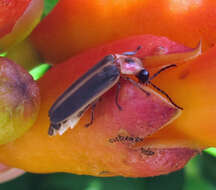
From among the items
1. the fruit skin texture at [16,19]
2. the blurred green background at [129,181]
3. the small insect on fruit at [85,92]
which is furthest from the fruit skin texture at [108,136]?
the blurred green background at [129,181]

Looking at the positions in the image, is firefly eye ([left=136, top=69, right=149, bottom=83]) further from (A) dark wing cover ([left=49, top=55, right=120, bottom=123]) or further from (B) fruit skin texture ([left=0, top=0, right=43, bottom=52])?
(B) fruit skin texture ([left=0, top=0, right=43, bottom=52])

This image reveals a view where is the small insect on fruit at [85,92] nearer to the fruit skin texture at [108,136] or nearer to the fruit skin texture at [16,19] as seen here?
the fruit skin texture at [108,136]

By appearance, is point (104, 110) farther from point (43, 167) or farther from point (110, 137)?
point (43, 167)

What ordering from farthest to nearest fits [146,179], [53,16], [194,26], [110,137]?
[146,179] → [53,16] → [194,26] → [110,137]

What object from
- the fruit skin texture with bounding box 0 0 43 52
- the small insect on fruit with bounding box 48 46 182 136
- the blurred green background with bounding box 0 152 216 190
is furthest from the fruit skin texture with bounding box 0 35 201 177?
the blurred green background with bounding box 0 152 216 190

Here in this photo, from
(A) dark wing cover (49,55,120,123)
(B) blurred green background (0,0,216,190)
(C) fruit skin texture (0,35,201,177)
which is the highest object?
(A) dark wing cover (49,55,120,123)

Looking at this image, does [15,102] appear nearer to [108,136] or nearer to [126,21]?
[108,136]

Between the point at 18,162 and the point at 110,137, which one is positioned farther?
the point at 18,162

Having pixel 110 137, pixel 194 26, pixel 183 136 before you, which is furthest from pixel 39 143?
pixel 194 26
